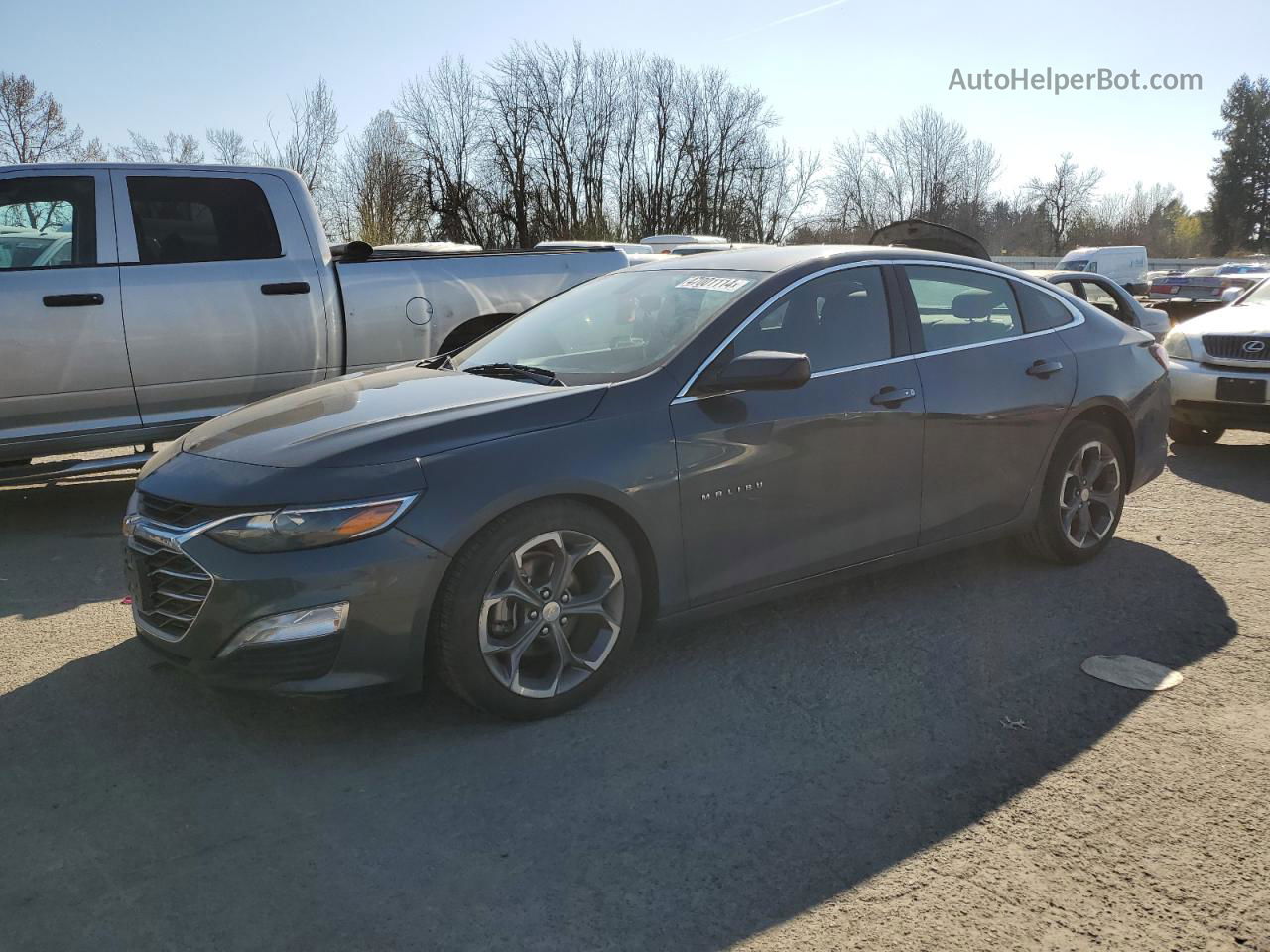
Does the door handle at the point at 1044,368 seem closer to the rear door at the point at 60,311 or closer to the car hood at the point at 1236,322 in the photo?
the car hood at the point at 1236,322

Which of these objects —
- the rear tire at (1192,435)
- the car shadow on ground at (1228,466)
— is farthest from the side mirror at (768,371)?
the rear tire at (1192,435)

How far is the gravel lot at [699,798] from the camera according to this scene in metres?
2.53

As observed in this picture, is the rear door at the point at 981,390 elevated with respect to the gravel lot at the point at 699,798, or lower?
elevated

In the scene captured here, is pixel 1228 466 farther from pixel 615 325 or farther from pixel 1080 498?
pixel 615 325

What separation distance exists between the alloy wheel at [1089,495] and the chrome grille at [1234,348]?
358 centimetres

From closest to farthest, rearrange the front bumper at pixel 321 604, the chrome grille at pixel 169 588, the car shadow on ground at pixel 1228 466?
the front bumper at pixel 321 604 → the chrome grille at pixel 169 588 → the car shadow on ground at pixel 1228 466

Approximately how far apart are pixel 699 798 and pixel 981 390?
2.47 meters

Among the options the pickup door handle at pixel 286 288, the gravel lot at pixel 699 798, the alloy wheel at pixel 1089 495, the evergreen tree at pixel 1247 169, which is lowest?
the gravel lot at pixel 699 798

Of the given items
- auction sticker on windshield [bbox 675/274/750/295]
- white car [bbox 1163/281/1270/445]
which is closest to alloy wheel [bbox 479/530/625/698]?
auction sticker on windshield [bbox 675/274/750/295]

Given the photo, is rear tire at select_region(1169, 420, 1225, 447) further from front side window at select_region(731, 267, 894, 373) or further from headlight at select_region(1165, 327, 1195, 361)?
front side window at select_region(731, 267, 894, 373)

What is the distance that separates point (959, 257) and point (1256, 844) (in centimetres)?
292

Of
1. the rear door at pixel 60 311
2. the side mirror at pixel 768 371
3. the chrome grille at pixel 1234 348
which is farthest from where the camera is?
the chrome grille at pixel 1234 348

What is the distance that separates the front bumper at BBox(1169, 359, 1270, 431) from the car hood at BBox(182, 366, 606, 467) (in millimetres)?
5949

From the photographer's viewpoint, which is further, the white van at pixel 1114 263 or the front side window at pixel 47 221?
the white van at pixel 1114 263
